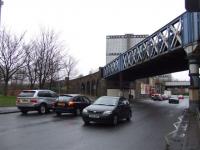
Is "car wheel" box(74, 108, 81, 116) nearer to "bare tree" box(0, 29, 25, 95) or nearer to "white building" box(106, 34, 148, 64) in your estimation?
"bare tree" box(0, 29, 25, 95)

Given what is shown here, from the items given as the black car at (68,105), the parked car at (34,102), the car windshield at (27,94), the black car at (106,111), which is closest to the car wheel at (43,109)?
the parked car at (34,102)

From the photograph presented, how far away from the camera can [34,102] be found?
27.2m

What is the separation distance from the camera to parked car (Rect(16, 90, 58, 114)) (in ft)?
89.1

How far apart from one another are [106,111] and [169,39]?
2006 cm

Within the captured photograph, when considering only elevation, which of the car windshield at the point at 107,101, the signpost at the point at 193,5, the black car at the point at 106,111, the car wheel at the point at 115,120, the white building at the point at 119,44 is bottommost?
the car wheel at the point at 115,120

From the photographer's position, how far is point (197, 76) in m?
31.7

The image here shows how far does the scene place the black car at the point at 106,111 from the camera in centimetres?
1845

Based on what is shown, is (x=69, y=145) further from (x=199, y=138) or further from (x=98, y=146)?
(x=199, y=138)

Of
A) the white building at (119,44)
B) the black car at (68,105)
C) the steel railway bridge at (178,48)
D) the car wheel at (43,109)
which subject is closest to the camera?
the black car at (68,105)

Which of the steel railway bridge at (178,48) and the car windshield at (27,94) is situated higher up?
the steel railway bridge at (178,48)

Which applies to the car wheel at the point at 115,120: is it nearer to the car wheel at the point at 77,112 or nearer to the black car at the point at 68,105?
the black car at the point at 68,105

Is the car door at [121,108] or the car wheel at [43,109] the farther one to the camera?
the car wheel at [43,109]

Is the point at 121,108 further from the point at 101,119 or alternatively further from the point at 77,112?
the point at 77,112

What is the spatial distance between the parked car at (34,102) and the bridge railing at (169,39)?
1198 cm
